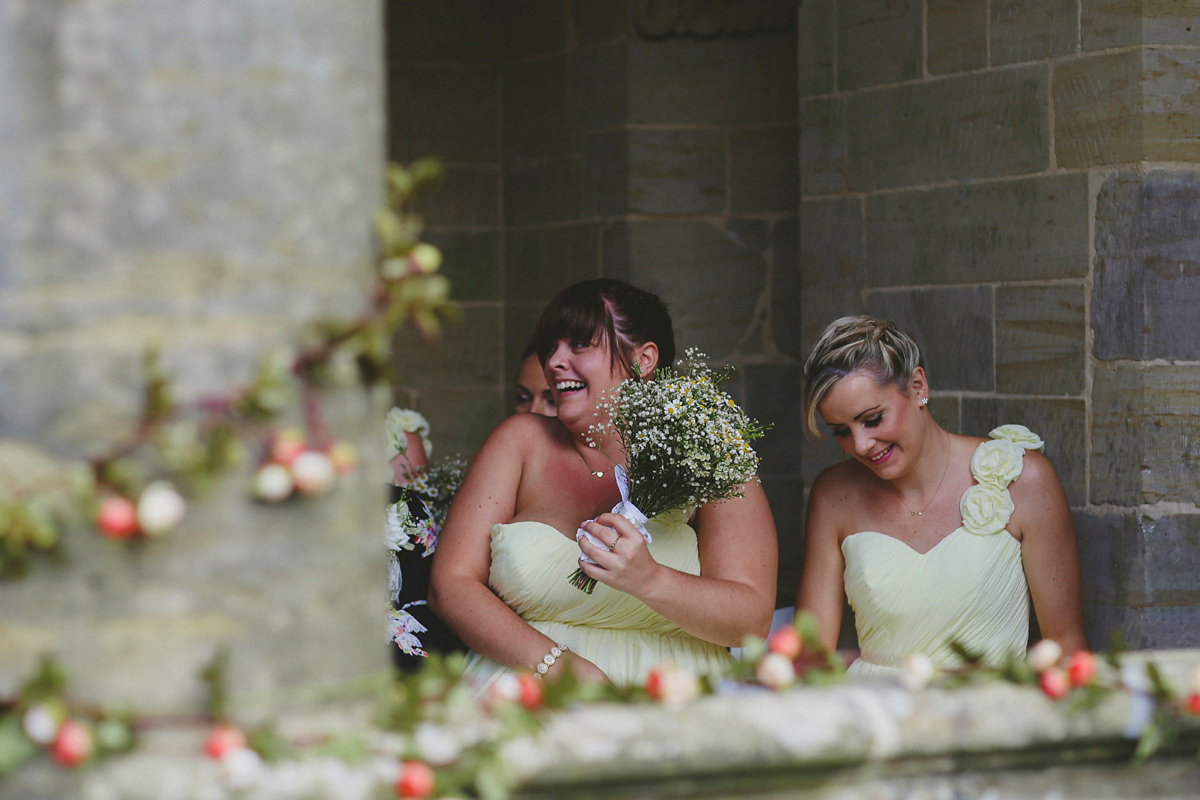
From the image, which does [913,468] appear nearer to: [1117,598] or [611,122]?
[1117,598]

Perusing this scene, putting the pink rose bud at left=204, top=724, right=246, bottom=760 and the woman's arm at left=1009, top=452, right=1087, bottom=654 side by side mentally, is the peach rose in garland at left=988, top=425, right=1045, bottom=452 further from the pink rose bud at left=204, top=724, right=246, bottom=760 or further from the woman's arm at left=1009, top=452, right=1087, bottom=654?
the pink rose bud at left=204, top=724, right=246, bottom=760

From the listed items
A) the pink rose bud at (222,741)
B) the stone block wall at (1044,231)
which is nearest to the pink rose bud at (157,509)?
the pink rose bud at (222,741)

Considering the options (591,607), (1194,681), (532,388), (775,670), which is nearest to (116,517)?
(775,670)

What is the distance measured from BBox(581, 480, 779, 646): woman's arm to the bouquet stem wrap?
4 cm

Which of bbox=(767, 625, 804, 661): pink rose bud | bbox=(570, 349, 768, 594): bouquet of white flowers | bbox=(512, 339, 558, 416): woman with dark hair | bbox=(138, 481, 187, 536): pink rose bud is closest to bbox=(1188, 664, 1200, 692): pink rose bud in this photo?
bbox=(767, 625, 804, 661): pink rose bud

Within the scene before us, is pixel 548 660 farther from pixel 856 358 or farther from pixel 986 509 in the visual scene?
pixel 986 509

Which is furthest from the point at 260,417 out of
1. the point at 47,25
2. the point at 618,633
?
the point at 618,633

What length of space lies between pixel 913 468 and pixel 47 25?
9.04 ft

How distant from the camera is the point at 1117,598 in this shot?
149 inches

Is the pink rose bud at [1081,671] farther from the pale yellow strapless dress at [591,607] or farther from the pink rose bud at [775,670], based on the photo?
the pale yellow strapless dress at [591,607]

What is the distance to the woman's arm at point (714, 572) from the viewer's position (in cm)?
288

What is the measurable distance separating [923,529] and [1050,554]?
1.13 feet

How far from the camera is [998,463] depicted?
370 cm

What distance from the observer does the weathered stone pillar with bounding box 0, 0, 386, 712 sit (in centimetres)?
151
